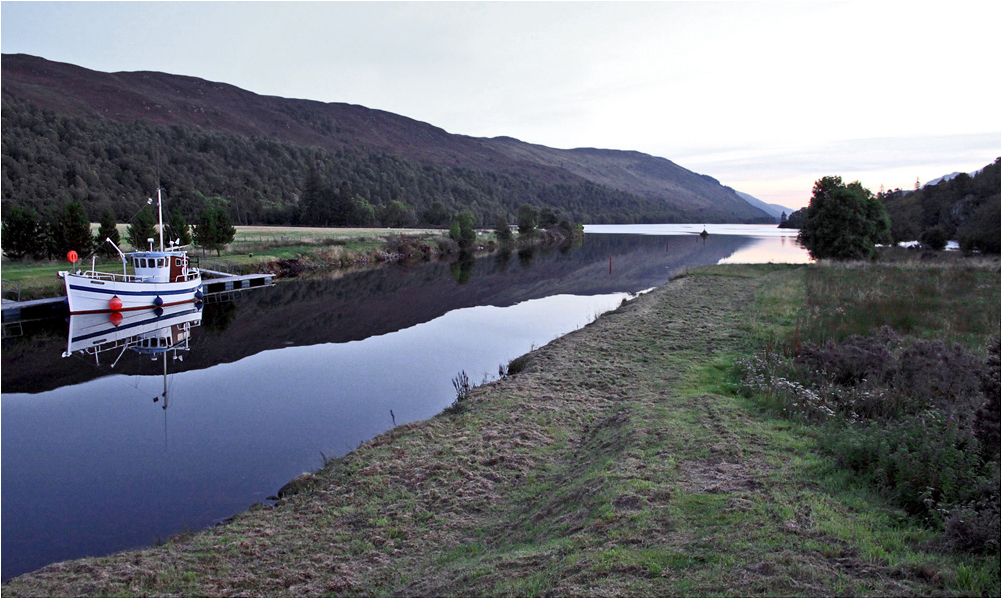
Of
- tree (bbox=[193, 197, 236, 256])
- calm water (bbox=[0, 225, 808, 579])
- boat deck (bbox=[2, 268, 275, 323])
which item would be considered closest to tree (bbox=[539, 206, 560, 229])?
tree (bbox=[193, 197, 236, 256])

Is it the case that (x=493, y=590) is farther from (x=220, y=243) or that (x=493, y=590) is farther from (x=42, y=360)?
(x=220, y=243)

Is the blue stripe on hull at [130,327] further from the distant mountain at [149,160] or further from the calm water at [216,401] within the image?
the distant mountain at [149,160]

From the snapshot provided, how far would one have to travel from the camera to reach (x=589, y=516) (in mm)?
6746

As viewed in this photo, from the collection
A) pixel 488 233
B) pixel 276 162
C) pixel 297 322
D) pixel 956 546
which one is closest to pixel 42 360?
pixel 297 322

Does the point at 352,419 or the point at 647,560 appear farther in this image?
the point at 352,419

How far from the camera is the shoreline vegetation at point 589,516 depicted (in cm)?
513

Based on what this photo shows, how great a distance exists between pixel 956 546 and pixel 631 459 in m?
3.94

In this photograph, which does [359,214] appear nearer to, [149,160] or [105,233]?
[149,160]

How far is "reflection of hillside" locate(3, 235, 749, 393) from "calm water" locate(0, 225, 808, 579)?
17cm

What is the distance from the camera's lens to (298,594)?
606 cm

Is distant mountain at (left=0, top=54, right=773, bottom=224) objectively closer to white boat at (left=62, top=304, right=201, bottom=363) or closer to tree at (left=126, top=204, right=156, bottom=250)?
tree at (left=126, top=204, right=156, bottom=250)

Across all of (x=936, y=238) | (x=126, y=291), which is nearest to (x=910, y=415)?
(x=126, y=291)

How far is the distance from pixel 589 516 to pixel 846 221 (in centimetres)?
4946

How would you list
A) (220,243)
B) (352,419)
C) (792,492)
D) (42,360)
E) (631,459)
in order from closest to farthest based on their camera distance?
(792,492), (631,459), (352,419), (42,360), (220,243)
